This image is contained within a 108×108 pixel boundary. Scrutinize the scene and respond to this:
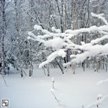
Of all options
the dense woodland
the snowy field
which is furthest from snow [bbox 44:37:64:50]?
the dense woodland

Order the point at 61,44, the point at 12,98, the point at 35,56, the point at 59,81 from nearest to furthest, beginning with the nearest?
the point at 61,44 → the point at 12,98 → the point at 59,81 → the point at 35,56

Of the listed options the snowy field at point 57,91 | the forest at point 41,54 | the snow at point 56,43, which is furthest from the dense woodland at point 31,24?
the snow at point 56,43

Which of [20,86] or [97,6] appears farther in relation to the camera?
[97,6]

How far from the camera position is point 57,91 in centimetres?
1661

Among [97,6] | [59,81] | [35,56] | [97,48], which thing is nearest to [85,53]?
[97,48]

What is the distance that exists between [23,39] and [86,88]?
287 inches

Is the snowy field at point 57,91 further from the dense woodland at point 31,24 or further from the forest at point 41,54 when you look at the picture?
the dense woodland at point 31,24

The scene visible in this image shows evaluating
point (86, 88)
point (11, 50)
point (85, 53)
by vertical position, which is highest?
point (85, 53)

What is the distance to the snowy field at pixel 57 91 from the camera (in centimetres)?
1452

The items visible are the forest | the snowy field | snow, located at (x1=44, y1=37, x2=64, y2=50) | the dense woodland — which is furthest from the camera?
the dense woodland

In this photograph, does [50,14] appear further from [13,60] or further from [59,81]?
[59,81]

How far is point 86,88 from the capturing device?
17.4 meters

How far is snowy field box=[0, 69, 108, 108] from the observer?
1452 centimetres

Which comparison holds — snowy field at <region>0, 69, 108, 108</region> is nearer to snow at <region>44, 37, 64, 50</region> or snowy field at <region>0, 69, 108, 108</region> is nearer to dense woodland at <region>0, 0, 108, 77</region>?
dense woodland at <region>0, 0, 108, 77</region>
